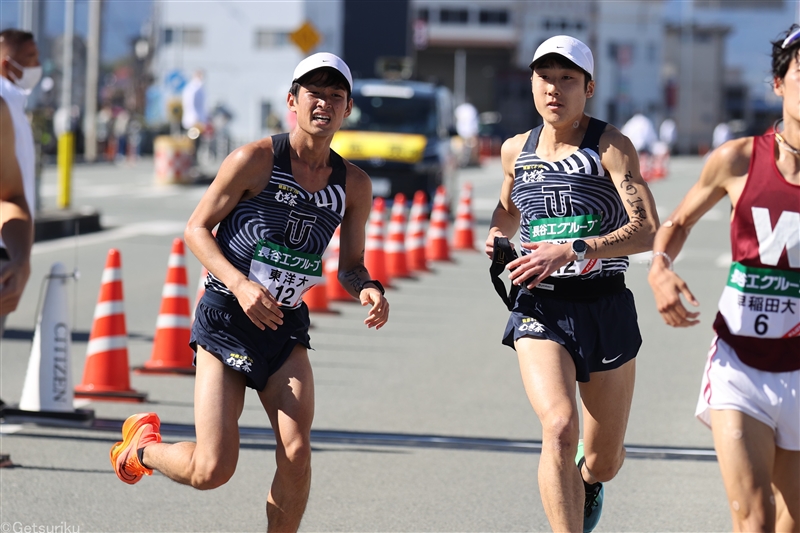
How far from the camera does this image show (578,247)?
5.16 m

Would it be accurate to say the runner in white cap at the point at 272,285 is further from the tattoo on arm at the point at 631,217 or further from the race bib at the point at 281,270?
the tattoo on arm at the point at 631,217

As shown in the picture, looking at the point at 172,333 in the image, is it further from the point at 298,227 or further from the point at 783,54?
the point at 783,54

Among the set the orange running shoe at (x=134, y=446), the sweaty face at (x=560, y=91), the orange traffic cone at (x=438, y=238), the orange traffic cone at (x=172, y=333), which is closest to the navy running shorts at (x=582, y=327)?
the sweaty face at (x=560, y=91)

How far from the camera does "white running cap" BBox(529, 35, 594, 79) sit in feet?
17.2

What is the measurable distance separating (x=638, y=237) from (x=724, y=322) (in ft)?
3.15

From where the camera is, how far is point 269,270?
5.10 m

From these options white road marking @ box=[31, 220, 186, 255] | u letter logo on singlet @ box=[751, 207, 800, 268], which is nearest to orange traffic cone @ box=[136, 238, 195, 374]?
u letter logo on singlet @ box=[751, 207, 800, 268]

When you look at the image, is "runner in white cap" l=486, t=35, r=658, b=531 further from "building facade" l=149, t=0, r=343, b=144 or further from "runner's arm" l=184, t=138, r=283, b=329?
"building facade" l=149, t=0, r=343, b=144

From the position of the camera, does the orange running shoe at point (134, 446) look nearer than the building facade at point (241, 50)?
Yes

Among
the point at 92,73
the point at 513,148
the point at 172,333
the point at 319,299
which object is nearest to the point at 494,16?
the point at 92,73

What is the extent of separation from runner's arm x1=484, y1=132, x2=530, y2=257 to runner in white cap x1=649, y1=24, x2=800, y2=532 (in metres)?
1.32

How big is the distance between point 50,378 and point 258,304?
351cm

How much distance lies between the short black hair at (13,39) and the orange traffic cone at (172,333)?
3.20 meters

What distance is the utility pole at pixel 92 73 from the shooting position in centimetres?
4112
